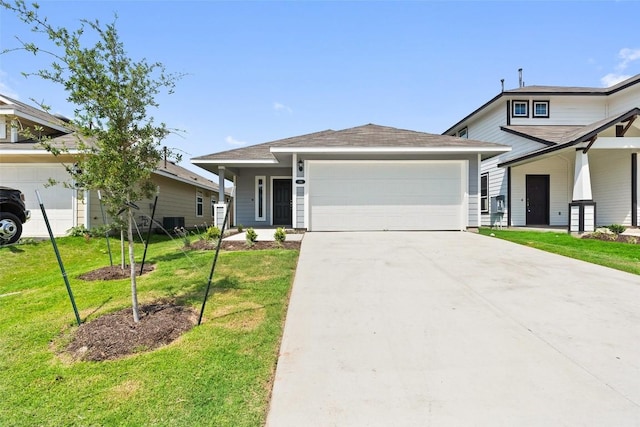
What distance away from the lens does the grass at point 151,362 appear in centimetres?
219

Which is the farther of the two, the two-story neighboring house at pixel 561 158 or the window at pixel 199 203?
the window at pixel 199 203

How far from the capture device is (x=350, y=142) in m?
10.4

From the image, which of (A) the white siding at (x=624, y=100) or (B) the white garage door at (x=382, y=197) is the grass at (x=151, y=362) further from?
(A) the white siding at (x=624, y=100)

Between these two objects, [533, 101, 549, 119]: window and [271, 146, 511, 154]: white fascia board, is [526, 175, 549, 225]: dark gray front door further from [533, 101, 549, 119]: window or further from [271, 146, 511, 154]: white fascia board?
[271, 146, 511, 154]: white fascia board

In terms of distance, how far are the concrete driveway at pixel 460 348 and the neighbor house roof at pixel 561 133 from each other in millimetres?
6571

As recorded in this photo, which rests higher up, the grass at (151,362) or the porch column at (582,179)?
the porch column at (582,179)

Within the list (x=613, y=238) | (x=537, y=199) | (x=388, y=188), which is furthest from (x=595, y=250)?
(x=537, y=199)

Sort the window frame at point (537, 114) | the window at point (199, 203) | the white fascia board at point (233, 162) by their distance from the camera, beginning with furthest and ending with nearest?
the window at point (199, 203) < the window frame at point (537, 114) < the white fascia board at point (233, 162)

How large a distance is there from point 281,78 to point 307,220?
20.0 feet

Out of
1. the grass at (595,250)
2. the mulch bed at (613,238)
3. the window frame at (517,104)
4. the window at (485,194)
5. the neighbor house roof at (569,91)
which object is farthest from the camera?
the window at (485,194)

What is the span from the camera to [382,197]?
10.4 m

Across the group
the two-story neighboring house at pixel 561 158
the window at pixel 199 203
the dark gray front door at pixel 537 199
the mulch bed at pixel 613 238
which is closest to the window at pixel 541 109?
the two-story neighboring house at pixel 561 158

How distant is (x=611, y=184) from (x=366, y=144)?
34.8ft

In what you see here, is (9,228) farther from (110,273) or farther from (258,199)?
(258,199)
